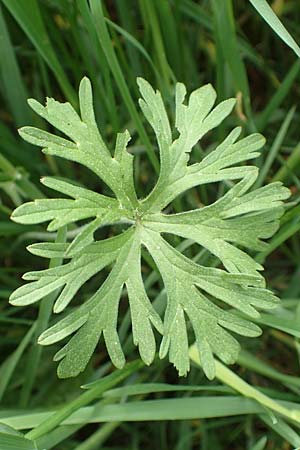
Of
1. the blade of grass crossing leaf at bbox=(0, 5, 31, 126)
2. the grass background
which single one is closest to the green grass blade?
Result: the grass background

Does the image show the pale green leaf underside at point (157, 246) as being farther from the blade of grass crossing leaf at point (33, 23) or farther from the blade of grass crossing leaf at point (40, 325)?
the blade of grass crossing leaf at point (33, 23)

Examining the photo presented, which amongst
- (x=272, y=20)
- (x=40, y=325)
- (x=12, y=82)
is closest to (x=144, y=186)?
(x=12, y=82)

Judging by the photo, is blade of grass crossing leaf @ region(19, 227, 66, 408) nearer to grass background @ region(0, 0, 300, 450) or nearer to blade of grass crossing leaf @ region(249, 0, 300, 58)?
grass background @ region(0, 0, 300, 450)

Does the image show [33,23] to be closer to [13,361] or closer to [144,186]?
[144,186]

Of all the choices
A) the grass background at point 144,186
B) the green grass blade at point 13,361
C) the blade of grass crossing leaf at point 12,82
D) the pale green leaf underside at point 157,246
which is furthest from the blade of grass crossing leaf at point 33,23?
the green grass blade at point 13,361

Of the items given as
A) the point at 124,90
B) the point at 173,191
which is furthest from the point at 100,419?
the point at 124,90

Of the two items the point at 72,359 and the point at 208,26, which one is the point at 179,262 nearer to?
the point at 72,359

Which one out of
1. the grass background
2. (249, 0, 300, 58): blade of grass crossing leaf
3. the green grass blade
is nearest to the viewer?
(249, 0, 300, 58): blade of grass crossing leaf

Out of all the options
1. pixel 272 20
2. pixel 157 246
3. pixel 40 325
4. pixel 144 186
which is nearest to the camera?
pixel 157 246
